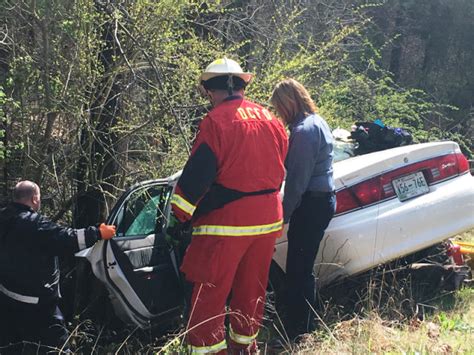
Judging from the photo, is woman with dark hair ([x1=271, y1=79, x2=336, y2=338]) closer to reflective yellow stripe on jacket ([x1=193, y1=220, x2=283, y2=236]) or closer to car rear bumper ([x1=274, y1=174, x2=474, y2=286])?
car rear bumper ([x1=274, y1=174, x2=474, y2=286])

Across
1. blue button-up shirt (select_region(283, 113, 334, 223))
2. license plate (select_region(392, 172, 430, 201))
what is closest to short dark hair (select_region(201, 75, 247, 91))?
blue button-up shirt (select_region(283, 113, 334, 223))

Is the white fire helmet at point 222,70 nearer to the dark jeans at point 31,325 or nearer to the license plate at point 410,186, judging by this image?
the license plate at point 410,186

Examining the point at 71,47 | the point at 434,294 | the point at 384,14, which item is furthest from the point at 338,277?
the point at 384,14

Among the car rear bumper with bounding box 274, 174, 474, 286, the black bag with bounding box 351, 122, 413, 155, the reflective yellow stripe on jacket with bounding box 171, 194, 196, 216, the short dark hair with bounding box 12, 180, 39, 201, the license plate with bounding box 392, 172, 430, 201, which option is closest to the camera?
the reflective yellow stripe on jacket with bounding box 171, 194, 196, 216

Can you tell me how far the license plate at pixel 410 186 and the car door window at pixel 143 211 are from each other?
1.72 m

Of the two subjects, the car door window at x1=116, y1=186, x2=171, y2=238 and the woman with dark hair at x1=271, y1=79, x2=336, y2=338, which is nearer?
the woman with dark hair at x1=271, y1=79, x2=336, y2=338

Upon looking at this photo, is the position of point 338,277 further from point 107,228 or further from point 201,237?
point 107,228

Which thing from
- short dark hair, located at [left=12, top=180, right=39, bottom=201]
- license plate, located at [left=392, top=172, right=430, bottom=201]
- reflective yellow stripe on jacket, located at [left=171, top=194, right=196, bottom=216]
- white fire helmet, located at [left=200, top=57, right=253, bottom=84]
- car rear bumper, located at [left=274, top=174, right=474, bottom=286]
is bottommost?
car rear bumper, located at [left=274, top=174, right=474, bottom=286]

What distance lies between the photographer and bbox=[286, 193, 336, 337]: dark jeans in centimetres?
365

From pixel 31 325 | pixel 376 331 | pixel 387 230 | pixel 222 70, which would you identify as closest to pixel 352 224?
pixel 387 230

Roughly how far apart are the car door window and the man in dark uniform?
19.3 inches

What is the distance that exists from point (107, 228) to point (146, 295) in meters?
0.54

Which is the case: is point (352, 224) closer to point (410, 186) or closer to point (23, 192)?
point (410, 186)

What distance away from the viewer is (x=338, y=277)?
3.99 m
